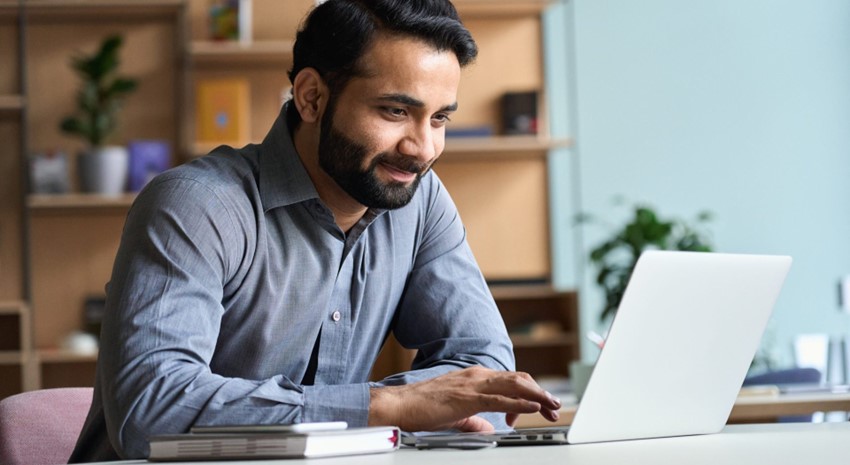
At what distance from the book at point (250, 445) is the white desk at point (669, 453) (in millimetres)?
20

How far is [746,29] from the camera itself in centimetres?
539

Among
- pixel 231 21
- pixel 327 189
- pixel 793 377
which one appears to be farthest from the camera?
pixel 231 21

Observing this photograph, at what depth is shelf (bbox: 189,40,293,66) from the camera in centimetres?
473

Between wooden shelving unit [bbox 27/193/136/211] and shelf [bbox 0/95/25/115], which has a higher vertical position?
shelf [bbox 0/95/25/115]

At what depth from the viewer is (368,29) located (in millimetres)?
1728

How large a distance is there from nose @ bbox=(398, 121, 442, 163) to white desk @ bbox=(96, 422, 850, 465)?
56 cm

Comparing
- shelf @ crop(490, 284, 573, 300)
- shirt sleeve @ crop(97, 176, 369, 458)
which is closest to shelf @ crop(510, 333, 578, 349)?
shelf @ crop(490, 284, 573, 300)

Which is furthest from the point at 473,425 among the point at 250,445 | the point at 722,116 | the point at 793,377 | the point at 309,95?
the point at 722,116

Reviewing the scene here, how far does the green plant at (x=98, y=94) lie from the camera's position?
4648mm

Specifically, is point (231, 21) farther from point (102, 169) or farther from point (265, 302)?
point (265, 302)

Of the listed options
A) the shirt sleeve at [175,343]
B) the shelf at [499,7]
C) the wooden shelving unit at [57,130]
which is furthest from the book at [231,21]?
the shirt sleeve at [175,343]

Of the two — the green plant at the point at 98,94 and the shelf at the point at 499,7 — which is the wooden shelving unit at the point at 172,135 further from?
the green plant at the point at 98,94

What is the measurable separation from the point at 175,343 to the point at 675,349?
598 millimetres

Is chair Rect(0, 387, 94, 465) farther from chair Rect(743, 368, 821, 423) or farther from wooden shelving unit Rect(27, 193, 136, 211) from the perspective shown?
wooden shelving unit Rect(27, 193, 136, 211)
